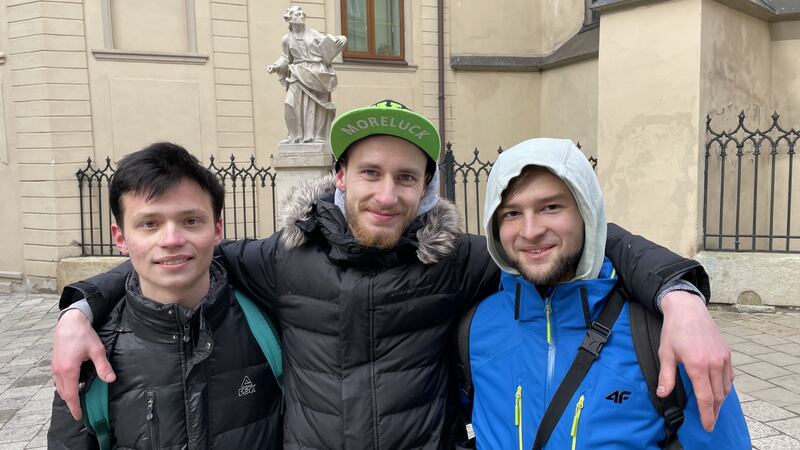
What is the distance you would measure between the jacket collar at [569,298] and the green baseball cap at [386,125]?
0.54m

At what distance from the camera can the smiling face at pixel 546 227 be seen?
1517mm

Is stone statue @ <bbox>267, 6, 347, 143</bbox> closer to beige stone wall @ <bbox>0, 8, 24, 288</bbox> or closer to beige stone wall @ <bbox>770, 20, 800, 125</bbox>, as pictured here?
beige stone wall @ <bbox>0, 8, 24, 288</bbox>

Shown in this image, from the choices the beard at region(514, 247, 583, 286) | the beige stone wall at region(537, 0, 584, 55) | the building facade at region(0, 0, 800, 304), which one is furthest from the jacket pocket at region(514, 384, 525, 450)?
the beige stone wall at region(537, 0, 584, 55)

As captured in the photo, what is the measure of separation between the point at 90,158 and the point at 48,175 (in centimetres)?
67

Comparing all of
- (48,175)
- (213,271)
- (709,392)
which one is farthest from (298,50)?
(709,392)

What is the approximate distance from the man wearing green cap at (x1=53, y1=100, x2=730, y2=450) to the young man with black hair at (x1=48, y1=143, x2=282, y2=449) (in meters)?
0.14

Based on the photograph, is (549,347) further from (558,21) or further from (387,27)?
(558,21)

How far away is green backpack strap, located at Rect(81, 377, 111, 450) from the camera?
1.59 m

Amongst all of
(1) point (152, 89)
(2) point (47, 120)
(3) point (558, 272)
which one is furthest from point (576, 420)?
(1) point (152, 89)

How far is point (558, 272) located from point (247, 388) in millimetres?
998

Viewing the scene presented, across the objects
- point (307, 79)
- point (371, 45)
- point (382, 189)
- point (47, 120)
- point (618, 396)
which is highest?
point (371, 45)

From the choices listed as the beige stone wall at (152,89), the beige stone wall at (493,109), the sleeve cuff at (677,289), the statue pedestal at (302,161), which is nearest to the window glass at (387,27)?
the beige stone wall at (493,109)

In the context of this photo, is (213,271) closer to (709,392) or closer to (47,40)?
(709,392)

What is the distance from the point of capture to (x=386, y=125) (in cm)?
177
